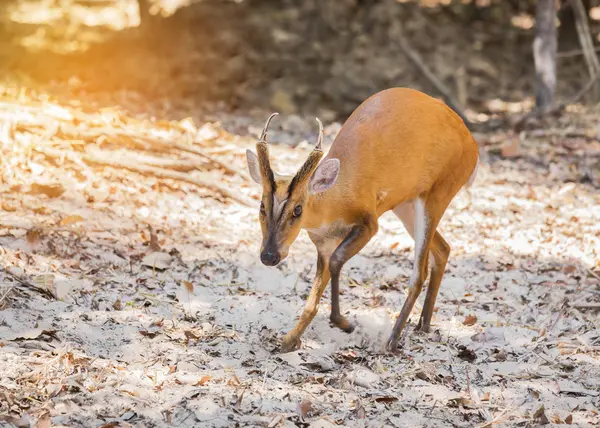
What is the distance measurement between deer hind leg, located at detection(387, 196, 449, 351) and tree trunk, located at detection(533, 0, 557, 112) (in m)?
6.26

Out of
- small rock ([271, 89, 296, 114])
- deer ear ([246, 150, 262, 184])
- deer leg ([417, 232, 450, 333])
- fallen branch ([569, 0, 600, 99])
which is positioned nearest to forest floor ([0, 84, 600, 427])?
deer leg ([417, 232, 450, 333])

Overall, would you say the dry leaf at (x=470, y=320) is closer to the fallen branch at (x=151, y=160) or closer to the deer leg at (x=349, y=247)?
the deer leg at (x=349, y=247)

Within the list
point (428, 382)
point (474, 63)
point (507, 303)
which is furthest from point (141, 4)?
point (428, 382)

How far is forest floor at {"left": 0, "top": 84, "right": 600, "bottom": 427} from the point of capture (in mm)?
4219

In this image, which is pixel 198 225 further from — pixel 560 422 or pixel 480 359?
pixel 560 422

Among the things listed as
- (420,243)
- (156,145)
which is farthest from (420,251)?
(156,145)

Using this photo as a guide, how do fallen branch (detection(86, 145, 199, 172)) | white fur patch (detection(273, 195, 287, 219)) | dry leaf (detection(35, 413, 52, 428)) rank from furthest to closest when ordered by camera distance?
1. fallen branch (detection(86, 145, 199, 172))
2. white fur patch (detection(273, 195, 287, 219))
3. dry leaf (detection(35, 413, 52, 428))

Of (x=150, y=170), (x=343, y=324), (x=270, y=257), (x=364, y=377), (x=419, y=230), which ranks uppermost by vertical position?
(x=270, y=257)

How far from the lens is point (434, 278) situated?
562 cm

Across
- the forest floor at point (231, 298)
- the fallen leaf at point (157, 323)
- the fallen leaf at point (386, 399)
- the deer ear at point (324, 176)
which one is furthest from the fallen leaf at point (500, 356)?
the fallen leaf at point (157, 323)

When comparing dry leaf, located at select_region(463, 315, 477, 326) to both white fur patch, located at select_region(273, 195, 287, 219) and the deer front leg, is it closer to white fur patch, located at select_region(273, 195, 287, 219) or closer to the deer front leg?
the deer front leg

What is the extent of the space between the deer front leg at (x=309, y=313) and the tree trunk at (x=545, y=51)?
695cm

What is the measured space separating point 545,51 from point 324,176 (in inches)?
279

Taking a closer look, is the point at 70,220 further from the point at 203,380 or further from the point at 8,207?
the point at 203,380
